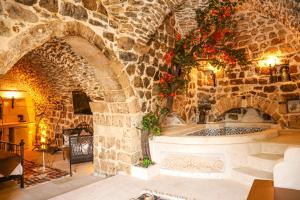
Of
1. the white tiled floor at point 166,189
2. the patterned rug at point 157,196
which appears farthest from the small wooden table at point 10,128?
the patterned rug at point 157,196

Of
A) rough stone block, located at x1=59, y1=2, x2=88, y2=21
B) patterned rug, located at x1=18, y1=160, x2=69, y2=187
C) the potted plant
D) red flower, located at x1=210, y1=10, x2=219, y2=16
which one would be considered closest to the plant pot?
the potted plant

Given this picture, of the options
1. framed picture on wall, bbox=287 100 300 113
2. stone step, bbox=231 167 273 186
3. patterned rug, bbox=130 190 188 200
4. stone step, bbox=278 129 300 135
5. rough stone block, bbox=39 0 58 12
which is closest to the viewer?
rough stone block, bbox=39 0 58 12

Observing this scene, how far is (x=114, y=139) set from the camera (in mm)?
4594

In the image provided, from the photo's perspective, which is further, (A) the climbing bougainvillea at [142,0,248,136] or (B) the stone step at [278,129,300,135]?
(B) the stone step at [278,129,300,135]

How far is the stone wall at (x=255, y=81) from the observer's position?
593cm

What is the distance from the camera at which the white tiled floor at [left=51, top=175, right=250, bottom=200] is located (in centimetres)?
333

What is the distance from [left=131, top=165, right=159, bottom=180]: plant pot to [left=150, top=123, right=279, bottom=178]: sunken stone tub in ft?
0.55

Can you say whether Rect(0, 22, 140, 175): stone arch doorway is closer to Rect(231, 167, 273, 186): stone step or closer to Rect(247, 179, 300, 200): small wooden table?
Rect(231, 167, 273, 186): stone step

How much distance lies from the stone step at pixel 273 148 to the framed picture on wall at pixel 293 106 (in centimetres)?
230

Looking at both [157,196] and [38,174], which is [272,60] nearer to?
[157,196]

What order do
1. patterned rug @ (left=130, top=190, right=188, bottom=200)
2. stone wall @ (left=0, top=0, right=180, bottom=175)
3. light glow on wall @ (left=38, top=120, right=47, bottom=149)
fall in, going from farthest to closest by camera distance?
light glow on wall @ (left=38, top=120, right=47, bottom=149), patterned rug @ (left=130, top=190, right=188, bottom=200), stone wall @ (left=0, top=0, right=180, bottom=175)

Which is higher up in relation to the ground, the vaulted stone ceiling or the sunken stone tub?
the vaulted stone ceiling

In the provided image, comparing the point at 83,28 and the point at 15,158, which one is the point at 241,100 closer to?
the point at 83,28

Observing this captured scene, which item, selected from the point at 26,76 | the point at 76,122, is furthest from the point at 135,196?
the point at 26,76
